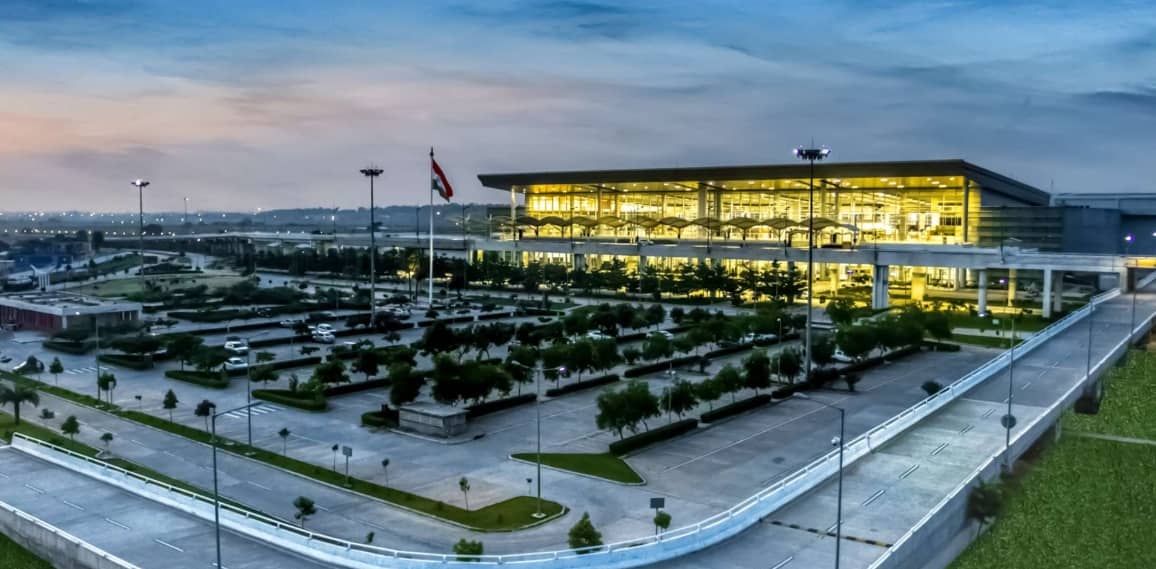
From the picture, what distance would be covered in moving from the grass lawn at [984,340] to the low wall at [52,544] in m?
59.3

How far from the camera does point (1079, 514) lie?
41.4 m

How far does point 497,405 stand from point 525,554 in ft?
69.5

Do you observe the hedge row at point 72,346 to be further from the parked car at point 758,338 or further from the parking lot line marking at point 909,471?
the parking lot line marking at point 909,471

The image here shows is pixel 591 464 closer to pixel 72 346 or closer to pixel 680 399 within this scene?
pixel 680 399

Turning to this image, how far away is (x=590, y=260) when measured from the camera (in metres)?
120

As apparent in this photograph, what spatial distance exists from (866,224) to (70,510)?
97.3 metres

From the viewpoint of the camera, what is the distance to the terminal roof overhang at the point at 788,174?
94125 millimetres

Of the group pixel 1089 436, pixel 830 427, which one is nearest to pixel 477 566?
pixel 830 427

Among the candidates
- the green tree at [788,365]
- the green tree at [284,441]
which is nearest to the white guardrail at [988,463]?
the green tree at [788,365]

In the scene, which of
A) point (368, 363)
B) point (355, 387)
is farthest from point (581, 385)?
point (355, 387)

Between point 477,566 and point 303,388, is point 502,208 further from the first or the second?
point 477,566

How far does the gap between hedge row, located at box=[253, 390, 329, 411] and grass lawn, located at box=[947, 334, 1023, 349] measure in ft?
154

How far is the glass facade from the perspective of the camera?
332ft

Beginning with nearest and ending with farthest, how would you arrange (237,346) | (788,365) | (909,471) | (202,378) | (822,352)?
(909,471)
(788,365)
(202,378)
(822,352)
(237,346)
